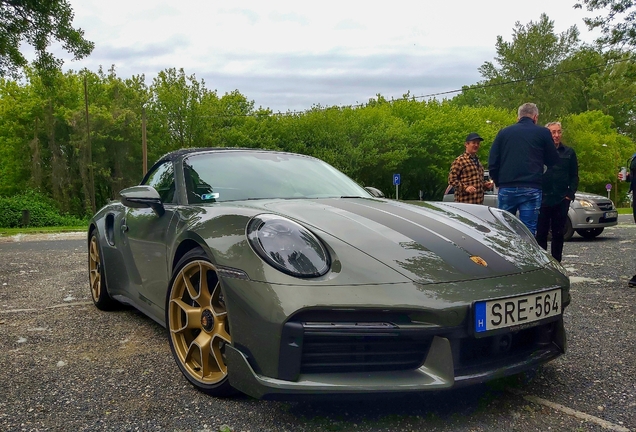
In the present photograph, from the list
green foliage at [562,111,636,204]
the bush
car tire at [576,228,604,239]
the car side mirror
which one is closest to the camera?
the car side mirror

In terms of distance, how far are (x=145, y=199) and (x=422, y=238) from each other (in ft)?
4.97

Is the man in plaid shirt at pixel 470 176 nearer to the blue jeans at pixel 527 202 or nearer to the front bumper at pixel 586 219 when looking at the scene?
the blue jeans at pixel 527 202

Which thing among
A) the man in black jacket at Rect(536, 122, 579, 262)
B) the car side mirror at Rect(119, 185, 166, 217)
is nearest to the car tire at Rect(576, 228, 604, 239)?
the man in black jacket at Rect(536, 122, 579, 262)

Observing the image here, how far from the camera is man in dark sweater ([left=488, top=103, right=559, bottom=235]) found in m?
4.91

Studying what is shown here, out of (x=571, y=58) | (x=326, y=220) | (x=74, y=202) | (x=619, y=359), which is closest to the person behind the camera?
(x=326, y=220)

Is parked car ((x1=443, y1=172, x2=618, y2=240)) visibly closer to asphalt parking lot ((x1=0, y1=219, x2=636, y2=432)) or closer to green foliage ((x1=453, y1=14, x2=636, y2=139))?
asphalt parking lot ((x1=0, y1=219, x2=636, y2=432))

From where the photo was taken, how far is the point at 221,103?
40250 mm

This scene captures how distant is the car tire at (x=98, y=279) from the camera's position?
420cm

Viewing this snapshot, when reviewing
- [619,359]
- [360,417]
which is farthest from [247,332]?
[619,359]

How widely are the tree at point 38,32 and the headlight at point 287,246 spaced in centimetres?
1517

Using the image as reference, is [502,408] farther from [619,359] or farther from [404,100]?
[404,100]

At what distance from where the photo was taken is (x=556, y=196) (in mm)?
5730

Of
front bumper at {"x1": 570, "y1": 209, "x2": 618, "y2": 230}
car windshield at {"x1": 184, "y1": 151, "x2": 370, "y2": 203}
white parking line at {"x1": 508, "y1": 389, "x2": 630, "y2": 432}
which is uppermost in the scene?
car windshield at {"x1": 184, "y1": 151, "x2": 370, "y2": 203}

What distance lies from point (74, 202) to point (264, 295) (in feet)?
133
